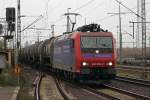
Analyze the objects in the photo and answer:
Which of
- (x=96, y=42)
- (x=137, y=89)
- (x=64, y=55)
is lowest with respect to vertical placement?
(x=137, y=89)

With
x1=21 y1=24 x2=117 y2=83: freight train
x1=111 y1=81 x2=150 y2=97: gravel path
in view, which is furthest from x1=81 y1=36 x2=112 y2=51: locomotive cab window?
x1=111 y1=81 x2=150 y2=97: gravel path

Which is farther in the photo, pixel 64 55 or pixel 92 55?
pixel 64 55

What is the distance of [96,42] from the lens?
23328 millimetres

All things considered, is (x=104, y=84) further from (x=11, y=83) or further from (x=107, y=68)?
(x=11, y=83)

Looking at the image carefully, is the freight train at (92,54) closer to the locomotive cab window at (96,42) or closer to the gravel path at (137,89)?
the locomotive cab window at (96,42)

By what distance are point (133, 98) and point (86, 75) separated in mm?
5906

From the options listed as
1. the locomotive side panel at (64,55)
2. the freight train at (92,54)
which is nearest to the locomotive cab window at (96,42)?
the freight train at (92,54)

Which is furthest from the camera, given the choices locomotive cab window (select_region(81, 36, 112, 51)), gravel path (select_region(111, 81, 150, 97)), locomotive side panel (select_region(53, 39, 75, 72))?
locomotive side panel (select_region(53, 39, 75, 72))

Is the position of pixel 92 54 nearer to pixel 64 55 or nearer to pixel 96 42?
pixel 96 42

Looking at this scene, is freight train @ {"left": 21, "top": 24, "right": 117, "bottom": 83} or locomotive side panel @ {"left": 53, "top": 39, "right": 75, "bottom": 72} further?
locomotive side panel @ {"left": 53, "top": 39, "right": 75, "bottom": 72}

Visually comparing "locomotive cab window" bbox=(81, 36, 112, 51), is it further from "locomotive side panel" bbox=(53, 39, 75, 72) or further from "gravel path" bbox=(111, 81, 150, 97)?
"gravel path" bbox=(111, 81, 150, 97)

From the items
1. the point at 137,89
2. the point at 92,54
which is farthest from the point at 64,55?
the point at 137,89

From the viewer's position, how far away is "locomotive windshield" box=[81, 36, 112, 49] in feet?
76.1

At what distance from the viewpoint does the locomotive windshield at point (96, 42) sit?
2319 cm
